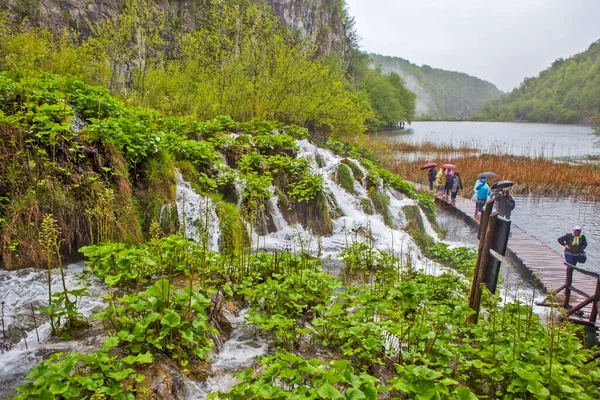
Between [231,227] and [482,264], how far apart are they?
4.84m

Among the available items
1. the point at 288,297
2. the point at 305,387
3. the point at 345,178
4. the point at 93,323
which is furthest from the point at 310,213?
the point at 305,387

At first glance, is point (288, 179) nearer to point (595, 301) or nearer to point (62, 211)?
point (62, 211)

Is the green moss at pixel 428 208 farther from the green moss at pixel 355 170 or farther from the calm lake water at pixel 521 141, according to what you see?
the calm lake water at pixel 521 141

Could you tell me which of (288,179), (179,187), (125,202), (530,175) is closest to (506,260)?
(288,179)

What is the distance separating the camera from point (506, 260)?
10.3 metres

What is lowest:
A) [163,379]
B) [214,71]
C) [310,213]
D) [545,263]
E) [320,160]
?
[545,263]

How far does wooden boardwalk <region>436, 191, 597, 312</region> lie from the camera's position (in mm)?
8180

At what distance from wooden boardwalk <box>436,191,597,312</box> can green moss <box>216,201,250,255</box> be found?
20.0 ft

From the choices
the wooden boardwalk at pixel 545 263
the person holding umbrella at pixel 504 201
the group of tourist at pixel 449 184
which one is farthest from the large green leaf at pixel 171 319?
the group of tourist at pixel 449 184

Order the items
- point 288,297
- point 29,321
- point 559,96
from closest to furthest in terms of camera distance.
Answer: point 29,321 → point 288,297 → point 559,96

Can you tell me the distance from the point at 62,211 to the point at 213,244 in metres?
2.65

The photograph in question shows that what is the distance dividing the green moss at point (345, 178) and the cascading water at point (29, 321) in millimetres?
7535

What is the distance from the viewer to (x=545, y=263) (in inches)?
379

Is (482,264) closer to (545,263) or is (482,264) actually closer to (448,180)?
(545,263)
